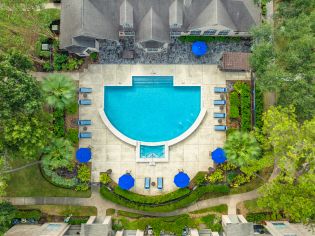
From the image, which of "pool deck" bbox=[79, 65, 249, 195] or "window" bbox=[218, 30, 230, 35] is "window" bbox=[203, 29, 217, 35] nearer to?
"window" bbox=[218, 30, 230, 35]

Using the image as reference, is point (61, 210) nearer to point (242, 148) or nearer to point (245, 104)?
point (242, 148)

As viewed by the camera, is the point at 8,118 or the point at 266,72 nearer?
the point at 8,118

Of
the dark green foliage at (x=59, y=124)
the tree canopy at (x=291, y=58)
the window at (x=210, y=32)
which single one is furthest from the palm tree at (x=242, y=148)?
the dark green foliage at (x=59, y=124)

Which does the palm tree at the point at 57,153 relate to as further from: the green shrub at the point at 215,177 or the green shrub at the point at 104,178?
the green shrub at the point at 215,177

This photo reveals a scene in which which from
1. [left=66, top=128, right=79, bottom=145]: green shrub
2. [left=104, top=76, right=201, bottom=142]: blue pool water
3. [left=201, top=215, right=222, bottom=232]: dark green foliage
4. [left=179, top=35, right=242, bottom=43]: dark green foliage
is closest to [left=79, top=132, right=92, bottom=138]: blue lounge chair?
[left=66, top=128, right=79, bottom=145]: green shrub

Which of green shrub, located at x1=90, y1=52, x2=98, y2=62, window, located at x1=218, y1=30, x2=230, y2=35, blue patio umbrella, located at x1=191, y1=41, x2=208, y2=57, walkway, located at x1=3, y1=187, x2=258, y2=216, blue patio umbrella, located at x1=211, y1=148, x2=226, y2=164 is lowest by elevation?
walkway, located at x1=3, y1=187, x2=258, y2=216

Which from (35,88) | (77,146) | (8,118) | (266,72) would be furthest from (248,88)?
(8,118)

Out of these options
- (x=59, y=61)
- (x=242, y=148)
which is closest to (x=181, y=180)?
(x=242, y=148)

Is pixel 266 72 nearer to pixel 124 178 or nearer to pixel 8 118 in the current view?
pixel 124 178
